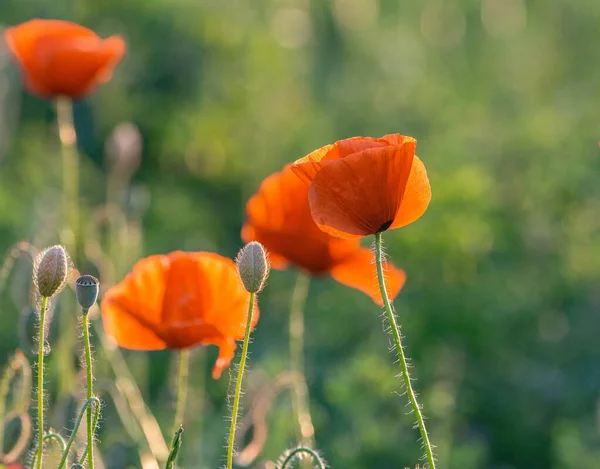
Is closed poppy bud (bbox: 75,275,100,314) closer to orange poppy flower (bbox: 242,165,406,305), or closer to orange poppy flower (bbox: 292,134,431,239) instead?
orange poppy flower (bbox: 292,134,431,239)

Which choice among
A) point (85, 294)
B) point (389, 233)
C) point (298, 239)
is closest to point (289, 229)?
point (298, 239)

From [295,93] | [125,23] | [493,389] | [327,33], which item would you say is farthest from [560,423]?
[327,33]

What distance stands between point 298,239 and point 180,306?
1.14ft

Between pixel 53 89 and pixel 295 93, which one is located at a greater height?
pixel 295 93

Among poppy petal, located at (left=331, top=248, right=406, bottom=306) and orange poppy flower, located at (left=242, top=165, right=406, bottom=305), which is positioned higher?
orange poppy flower, located at (left=242, top=165, right=406, bottom=305)

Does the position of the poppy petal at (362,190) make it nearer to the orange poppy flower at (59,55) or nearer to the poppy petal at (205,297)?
the poppy petal at (205,297)

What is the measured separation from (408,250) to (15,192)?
192cm

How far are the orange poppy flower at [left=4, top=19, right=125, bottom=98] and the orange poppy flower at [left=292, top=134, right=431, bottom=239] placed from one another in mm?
1198

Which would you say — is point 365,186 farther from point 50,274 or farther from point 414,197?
point 50,274

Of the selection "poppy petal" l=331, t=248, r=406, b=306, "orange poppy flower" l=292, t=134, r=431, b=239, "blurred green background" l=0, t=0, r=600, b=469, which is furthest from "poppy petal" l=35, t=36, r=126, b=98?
"orange poppy flower" l=292, t=134, r=431, b=239

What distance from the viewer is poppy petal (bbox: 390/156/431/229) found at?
3.60 ft

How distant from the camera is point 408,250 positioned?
279cm

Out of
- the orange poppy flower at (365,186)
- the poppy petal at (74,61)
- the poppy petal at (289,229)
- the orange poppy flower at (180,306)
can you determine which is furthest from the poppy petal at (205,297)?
the poppy petal at (74,61)

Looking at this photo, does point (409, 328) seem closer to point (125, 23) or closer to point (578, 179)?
point (578, 179)
